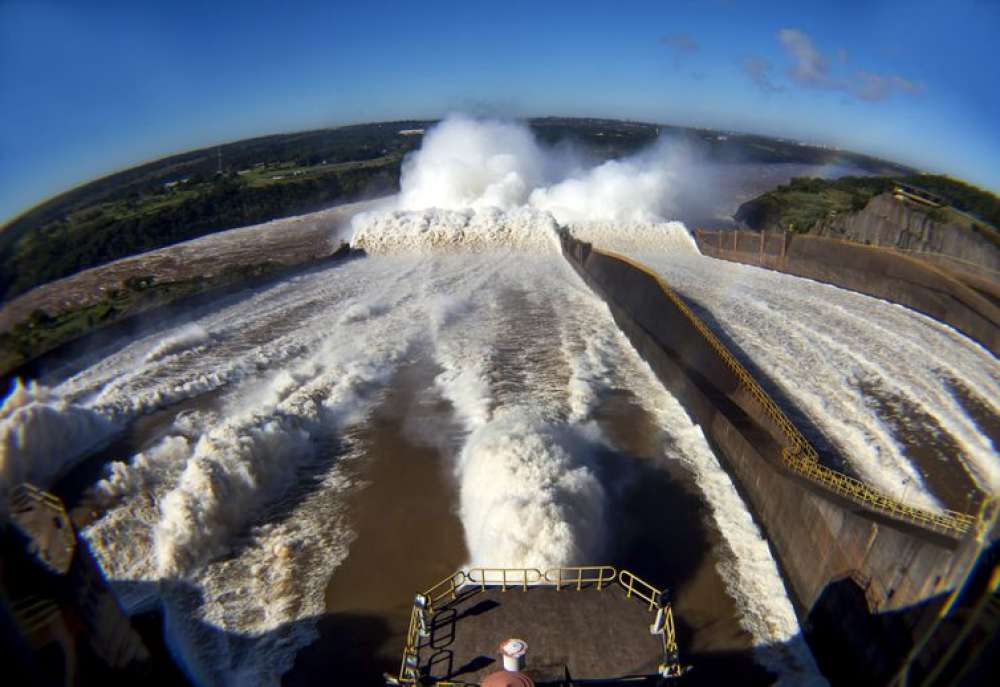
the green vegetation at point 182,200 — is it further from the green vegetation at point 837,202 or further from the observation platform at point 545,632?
the green vegetation at point 837,202

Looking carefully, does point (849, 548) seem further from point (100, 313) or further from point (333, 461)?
point (100, 313)

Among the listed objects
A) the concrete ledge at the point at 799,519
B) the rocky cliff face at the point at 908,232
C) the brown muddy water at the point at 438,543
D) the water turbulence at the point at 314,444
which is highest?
the rocky cliff face at the point at 908,232

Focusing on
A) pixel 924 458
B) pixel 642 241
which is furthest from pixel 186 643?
pixel 642 241

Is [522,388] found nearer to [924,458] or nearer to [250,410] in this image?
[250,410]

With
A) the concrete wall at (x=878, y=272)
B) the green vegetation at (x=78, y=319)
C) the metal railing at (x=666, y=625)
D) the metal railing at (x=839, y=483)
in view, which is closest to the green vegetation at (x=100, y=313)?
the green vegetation at (x=78, y=319)

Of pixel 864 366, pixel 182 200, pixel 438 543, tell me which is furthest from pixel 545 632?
pixel 182 200
